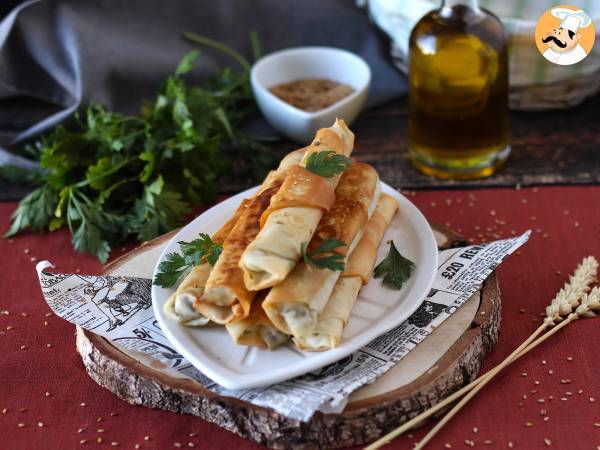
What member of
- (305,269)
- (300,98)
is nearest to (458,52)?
(300,98)

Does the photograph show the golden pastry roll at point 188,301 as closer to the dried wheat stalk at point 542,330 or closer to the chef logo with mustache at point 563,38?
the dried wheat stalk at point 542,330

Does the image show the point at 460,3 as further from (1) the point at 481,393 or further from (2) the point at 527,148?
(1) the point at 481,393

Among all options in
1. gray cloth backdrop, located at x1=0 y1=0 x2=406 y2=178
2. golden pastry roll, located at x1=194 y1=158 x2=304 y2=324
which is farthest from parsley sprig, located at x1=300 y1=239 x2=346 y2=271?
gray cloth backdrop, located at x1=0 y1=0 x2=406 y2=178

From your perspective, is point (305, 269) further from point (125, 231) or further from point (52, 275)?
point (125, 231)

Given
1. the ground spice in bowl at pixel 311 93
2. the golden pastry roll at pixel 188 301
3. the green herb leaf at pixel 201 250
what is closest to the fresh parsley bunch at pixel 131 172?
the ground spice in bowl at pixel 311 93

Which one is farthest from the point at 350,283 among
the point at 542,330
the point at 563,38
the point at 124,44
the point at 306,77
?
the point at 124,44

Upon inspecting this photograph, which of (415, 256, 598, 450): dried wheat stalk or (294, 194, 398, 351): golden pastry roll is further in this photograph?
(415, 256, 598, 450): dried wheat stalk

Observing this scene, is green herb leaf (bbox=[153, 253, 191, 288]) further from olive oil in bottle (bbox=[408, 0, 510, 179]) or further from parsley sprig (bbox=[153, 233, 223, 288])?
olive oil in bottle (bbox=[408, 0, 510, 179])

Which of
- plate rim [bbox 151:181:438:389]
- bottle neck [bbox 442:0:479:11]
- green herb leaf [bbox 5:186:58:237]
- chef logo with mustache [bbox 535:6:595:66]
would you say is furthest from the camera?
green herb leaf [bbox 5:186:58:237]
